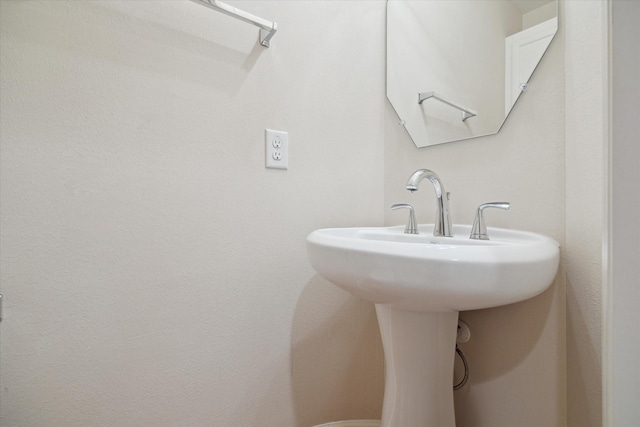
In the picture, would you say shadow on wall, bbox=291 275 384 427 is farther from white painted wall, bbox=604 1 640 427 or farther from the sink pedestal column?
white painted wall, bbox=604 1 640 427

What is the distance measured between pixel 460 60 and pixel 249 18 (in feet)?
2.16

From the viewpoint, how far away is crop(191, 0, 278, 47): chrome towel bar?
76 centimetres

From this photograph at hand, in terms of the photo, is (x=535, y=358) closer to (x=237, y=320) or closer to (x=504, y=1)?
(x=237, y=320)

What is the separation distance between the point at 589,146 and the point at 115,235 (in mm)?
1095

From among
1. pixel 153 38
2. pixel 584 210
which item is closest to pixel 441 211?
pixel 584 210

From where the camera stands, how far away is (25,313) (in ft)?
2.07

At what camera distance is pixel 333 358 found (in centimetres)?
106

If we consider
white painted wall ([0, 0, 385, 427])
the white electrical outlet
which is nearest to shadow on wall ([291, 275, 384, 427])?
white painted wall ([0, 0, 385, 427])

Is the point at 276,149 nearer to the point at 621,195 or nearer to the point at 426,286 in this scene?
the point at 426,286

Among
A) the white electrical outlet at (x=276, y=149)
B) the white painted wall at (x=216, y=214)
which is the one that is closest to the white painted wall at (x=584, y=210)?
the white painted wall at (x=216, y=214)

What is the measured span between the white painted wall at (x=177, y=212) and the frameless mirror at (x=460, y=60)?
5.7 inches

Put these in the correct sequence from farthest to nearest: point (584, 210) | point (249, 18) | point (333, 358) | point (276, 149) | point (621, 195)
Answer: point (333, 358) < point (276, 149) < point (249, 18) < point (584, 210) < point (621, 195)

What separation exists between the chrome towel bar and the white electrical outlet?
0.26 metres

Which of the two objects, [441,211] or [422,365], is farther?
[441,211]
